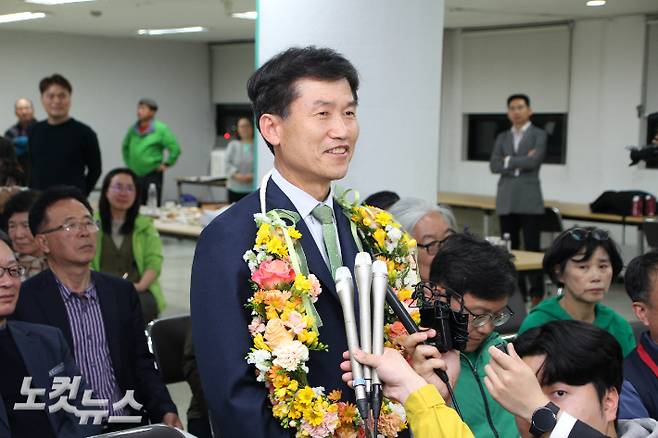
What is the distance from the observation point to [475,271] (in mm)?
2768

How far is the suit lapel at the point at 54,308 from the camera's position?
3.37 metres

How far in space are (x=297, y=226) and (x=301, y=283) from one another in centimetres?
15

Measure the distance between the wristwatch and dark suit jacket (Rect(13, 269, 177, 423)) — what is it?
76.8 inches

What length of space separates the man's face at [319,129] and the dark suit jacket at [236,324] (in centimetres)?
12

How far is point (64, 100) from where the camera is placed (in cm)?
723

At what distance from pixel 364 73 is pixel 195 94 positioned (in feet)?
42.5

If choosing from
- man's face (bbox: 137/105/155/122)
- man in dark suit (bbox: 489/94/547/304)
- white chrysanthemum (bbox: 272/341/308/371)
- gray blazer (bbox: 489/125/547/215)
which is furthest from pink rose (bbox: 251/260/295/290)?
man's face (bbox: 137/105/155/122)

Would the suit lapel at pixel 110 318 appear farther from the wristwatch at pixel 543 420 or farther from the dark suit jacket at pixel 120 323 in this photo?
the wristwatch at pixel 543 420

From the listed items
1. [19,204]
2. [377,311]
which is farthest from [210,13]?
[377,311]

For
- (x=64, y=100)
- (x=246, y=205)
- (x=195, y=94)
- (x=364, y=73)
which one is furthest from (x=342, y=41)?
(x=195, y=94)

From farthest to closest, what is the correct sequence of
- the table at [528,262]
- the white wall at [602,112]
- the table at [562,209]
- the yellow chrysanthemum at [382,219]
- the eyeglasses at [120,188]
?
the white wall at [602,112] < the table at [562,209] < the table at [528,262] < the eyeglasses at [120,188] < the yellow chrysanthemum at [382,219]

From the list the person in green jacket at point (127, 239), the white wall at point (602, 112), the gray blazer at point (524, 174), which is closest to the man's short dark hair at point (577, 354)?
the person in green jacket at point (127, 239)

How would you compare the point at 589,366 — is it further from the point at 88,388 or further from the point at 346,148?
the point at 88,388

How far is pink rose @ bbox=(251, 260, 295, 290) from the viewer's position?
1.74 metres
